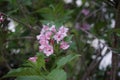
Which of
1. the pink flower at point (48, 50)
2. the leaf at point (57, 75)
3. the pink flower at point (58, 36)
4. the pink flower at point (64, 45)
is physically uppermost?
the pink flower at point (58, 36)

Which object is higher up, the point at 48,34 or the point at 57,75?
the point at 48,34

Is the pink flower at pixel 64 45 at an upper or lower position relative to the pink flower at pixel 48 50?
upper

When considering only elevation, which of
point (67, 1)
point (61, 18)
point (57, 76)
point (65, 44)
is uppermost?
point (67, 1)

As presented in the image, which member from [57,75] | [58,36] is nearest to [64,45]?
[58,36]

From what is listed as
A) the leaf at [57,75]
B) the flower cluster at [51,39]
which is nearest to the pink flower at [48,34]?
the flower cluster at [51,39]

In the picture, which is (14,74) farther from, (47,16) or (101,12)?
(101,12)

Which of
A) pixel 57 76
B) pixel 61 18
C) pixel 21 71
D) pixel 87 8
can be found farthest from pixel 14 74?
pixel 87 8

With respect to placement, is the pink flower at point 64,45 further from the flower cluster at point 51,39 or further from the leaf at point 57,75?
the leaf at point 57,75

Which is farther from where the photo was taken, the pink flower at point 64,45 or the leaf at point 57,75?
the pink flower at point 64,45

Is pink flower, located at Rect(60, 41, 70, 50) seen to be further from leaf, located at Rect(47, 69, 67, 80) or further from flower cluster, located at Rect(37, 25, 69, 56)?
leaf, located at Rect(47, 69, 67, 80)

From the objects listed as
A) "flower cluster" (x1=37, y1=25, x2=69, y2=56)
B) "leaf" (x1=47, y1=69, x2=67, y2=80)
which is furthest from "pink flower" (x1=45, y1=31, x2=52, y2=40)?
"leaf" (x1=47, y1=69, x2=67, y2=80)

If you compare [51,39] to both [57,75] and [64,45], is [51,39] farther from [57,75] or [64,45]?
[57,75]

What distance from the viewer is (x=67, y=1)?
2.54 m

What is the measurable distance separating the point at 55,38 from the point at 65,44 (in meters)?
0.04
